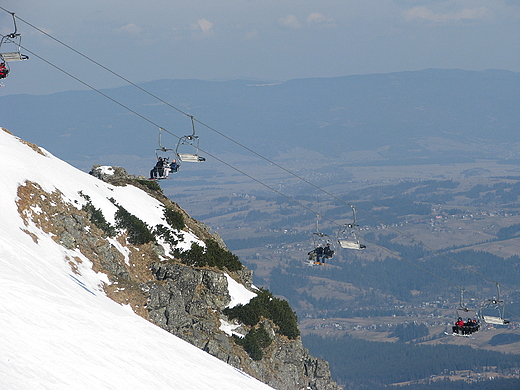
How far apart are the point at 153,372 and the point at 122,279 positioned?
1242cm

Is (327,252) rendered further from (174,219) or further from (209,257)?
(174,219)

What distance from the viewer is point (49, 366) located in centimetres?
2425

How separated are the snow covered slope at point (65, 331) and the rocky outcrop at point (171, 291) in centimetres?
106

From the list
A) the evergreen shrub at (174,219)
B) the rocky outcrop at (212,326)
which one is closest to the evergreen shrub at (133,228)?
the rocky outcrop at (212,326)

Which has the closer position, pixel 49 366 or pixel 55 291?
pixel 49 366

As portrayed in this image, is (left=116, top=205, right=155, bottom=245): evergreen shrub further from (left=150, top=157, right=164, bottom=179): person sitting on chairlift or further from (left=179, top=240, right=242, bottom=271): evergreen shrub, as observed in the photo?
(left=150, top=157, right=164, bottom=179): person sitting on chairlift

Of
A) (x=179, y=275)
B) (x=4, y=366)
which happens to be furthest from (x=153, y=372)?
(x=179, y=275)

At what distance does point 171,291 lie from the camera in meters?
43.8

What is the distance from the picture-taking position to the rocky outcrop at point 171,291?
40500 millimetres

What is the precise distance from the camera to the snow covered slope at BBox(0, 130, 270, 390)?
80.3 feet

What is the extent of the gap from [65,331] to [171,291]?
51.7ft

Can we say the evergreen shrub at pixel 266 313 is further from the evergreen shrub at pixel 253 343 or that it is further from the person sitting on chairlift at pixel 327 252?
the person sitting on chairlift at pixel 327 252

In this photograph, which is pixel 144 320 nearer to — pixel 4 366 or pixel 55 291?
pixel 55 291

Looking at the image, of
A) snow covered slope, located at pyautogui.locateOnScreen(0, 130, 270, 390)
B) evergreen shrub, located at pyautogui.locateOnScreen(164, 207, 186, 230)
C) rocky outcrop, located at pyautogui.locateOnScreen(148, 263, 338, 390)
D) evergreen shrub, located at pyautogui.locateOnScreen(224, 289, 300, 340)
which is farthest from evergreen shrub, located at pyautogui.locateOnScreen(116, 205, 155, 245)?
evergreen shrub, located at pyautogui.locateOnScreen(224, 289, 300, 340)
